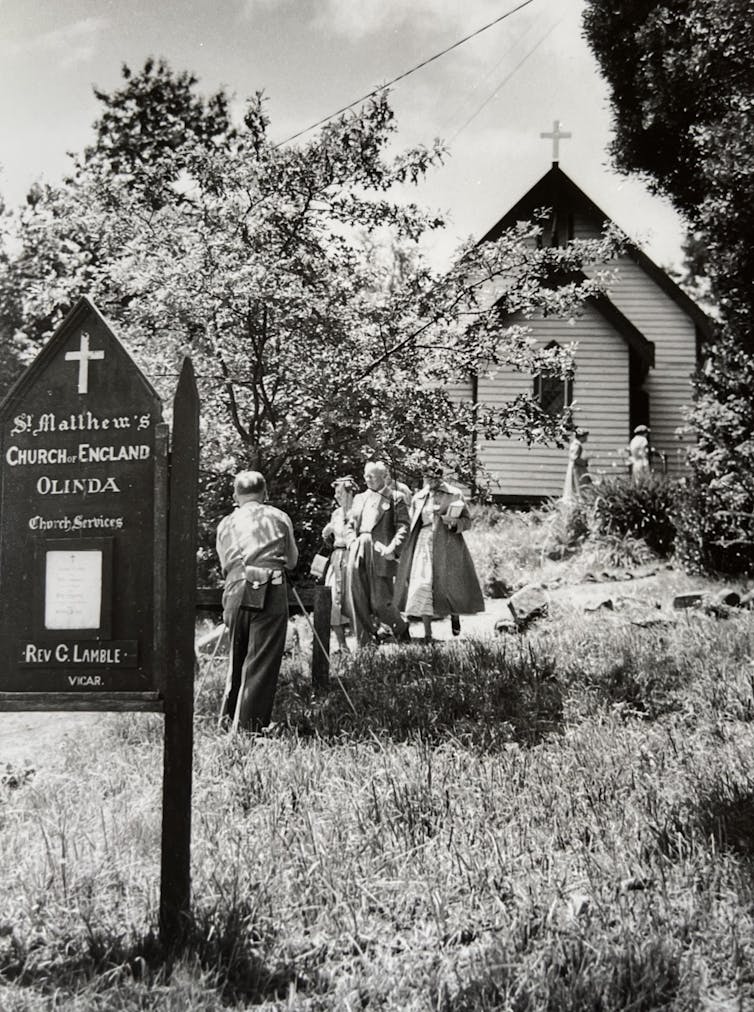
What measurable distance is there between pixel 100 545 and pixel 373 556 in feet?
22.3

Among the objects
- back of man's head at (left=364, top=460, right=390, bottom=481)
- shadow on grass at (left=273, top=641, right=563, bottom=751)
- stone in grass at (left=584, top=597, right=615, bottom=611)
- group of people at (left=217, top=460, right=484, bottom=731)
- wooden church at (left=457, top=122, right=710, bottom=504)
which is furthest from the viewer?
wooden church at (left=457, top=122, right=710, bottom=504)

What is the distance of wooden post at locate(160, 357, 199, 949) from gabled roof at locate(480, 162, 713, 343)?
2030 centimetres

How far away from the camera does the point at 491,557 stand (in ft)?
53.6

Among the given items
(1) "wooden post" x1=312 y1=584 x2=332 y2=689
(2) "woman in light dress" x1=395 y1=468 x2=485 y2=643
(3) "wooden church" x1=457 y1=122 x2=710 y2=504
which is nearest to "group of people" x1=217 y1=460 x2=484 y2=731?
(2) "woman in light dress" x1=395 y1=468 x2=485 y2=643

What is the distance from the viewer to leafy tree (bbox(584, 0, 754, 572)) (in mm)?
11898

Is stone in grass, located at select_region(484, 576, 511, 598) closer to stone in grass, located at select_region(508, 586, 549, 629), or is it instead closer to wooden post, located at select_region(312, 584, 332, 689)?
stone in grass, located at select_region(508, 586, 549, 629)

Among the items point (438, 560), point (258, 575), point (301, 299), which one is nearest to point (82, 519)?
point (258, 575)

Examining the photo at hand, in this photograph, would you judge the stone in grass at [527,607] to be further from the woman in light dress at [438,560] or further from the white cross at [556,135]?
the white cross at [556,135]

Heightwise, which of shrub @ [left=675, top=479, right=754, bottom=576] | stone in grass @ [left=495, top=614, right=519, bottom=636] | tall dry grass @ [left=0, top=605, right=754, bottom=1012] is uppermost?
shrub @ [left=675, top=479, right=754, bottom=576]

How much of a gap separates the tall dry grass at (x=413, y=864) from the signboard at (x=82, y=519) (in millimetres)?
877

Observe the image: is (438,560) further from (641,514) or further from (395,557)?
(641,514)

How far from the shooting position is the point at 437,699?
6.63 metres

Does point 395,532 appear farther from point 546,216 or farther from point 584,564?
point 584,564

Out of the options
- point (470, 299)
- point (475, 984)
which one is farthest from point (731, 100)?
point (475, 984)
